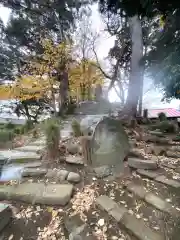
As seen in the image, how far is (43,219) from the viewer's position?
1829 mm

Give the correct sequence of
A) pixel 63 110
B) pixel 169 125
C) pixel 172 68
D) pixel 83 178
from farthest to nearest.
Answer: pixel 63 110 < pixel 169 125 < pixel 83 178 < pixel 172 68

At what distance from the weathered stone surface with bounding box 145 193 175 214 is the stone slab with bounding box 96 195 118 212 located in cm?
39

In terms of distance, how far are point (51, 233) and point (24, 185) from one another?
0.81 meters

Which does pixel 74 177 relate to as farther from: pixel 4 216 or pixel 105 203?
pixel 4 216

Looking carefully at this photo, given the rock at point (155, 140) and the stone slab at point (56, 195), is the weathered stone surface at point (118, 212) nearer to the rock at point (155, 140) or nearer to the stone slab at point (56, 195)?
the stone slab at point (56, 195)

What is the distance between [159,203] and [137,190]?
12.1 inches

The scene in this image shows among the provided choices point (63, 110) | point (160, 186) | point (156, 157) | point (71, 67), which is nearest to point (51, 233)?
point (160, 186)

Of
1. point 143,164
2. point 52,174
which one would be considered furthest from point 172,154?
point 52,174

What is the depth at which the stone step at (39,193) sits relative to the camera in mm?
2014

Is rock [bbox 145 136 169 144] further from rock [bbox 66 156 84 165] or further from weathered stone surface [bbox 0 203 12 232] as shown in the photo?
weathered stone surface [bbox 0 203 12 232]

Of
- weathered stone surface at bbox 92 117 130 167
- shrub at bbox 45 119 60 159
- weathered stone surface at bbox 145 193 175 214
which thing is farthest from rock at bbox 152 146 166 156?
shrub at bbox 45 119 60 159

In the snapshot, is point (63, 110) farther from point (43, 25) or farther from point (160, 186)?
point (160, 186)

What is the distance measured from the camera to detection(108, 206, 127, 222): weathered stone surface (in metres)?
1.76

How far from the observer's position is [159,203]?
6.26ft
